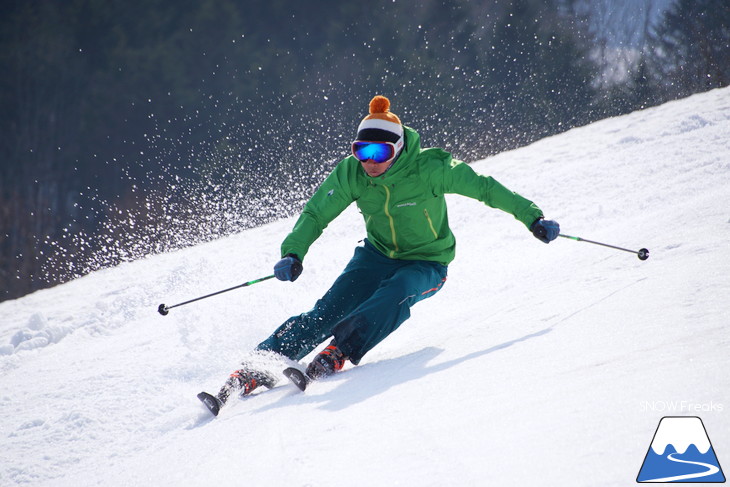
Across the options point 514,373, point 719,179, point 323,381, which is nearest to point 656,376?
point 514,373

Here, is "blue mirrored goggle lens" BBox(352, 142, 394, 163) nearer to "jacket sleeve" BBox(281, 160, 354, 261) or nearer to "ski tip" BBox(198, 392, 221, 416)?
"jacket sleeve" BBox(281, 160, 354, 261)

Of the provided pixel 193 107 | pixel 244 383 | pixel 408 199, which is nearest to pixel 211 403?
pixel 244 383

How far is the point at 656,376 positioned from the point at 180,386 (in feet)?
8.79

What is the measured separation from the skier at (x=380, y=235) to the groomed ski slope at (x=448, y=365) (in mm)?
212

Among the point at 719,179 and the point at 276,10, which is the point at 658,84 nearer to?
the point at 276,10

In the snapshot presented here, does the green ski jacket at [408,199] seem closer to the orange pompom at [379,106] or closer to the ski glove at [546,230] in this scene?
the ski glove at [546,230]

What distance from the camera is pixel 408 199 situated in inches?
134

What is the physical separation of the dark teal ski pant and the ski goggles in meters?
0.60

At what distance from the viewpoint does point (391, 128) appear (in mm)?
3299

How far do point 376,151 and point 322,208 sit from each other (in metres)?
0.49

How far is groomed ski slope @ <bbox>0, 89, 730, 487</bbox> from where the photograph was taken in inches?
66.2

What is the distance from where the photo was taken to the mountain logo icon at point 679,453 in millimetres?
1438

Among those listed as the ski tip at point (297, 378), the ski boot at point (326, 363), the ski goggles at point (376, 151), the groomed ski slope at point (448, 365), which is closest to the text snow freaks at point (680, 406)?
the groomed ski slope at point (448, 365)

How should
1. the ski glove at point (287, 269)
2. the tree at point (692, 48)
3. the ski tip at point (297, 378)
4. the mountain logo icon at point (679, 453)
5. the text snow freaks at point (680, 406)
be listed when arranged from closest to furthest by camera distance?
the mountain logo icon at point (679, 453), the text snow freaks at point (680, 406), the ski tip at point (297, 378), the ski glove at point (287, 269), the tree at point (692, 48)
